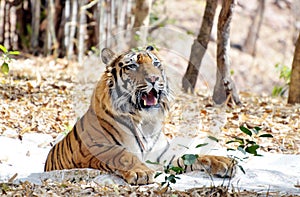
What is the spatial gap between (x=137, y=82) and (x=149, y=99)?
0.15m

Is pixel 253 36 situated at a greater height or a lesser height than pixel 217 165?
greater

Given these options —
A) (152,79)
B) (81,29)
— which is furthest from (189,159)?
(81,29)

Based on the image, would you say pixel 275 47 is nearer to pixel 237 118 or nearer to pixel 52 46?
pixel 52 46

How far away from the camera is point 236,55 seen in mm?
17469

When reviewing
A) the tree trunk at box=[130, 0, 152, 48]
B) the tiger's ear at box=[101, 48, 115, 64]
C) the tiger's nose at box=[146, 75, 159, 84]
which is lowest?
the tiger's nose at box=[146, 75, 159, 84]

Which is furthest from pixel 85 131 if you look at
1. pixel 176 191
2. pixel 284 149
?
pixel 284 149

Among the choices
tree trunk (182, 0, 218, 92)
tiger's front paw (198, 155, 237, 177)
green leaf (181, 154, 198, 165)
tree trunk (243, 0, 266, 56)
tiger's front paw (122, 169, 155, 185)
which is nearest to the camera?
green leaf (181, 154, 198, 165)

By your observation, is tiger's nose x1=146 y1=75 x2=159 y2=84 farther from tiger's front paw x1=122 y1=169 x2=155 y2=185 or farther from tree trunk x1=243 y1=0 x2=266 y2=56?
tree trunk x1=243 y1=0 x2=266 y2=56

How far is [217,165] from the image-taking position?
4.07 meters

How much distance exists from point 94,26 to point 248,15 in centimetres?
1063

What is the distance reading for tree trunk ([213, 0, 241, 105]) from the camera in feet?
20.8

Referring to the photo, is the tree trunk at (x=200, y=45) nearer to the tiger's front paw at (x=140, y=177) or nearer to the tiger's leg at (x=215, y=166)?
the tiger's leg at (x=215, y=166)

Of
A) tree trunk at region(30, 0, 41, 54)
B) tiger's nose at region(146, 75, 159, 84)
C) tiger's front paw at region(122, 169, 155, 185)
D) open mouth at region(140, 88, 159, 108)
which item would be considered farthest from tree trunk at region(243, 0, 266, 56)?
tiger's front paw at region(122, 169, 155, 185)

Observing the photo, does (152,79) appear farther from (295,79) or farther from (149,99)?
(295,79)
